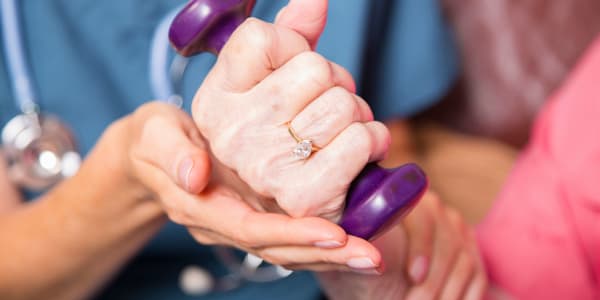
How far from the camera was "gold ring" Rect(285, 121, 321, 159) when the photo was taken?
299mm

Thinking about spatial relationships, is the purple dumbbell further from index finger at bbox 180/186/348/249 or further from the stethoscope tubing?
the stethoscope tubing

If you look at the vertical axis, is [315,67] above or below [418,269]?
above

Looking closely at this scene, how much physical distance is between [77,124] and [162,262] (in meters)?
0.16

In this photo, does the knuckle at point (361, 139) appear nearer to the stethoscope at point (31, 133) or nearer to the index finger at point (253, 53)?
the index finger at point (253, 53)

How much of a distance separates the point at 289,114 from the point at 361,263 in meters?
0.08

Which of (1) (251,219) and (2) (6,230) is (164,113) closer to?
(1) (251,219)

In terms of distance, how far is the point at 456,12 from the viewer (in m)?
0.79

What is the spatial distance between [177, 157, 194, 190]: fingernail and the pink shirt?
351 mm

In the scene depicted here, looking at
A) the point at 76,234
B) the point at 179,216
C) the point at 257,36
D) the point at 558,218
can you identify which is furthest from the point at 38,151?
the point at 558,218

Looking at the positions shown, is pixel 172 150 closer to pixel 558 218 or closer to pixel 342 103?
pixel 342 103

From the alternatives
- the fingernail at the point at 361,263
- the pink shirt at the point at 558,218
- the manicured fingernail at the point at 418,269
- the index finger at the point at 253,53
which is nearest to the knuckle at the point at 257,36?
the index finger at the point at 253,53

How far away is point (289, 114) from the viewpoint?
299 millimetres

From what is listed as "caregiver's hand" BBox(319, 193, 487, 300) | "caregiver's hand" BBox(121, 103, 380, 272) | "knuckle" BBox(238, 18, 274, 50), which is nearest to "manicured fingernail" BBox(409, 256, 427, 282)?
"caregiver's hand" BBox(319, 193, 487, 300)

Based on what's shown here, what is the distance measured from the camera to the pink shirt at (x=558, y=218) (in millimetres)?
541
